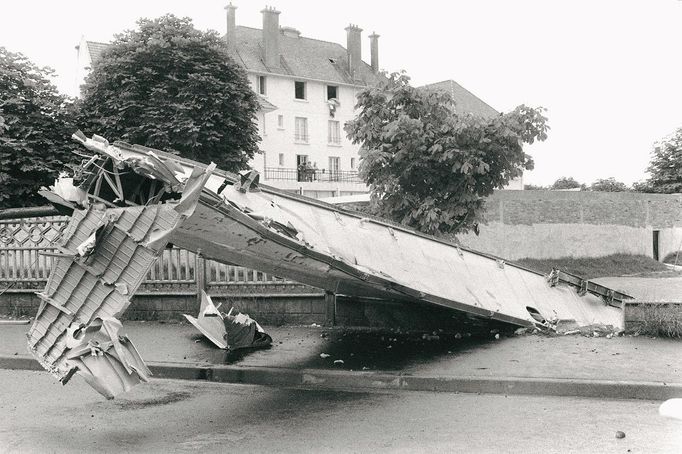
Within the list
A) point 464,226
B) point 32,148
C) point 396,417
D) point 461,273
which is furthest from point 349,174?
point 396,417

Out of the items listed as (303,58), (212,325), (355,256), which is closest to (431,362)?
(355,256)

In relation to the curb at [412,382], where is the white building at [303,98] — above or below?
above

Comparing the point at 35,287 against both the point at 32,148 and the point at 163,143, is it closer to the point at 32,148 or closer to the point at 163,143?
the point at 32,148

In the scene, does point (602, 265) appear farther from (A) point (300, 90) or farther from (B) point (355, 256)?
(A) point (300, 90)

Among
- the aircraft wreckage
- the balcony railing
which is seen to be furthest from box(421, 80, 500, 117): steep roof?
the aircraft wreckage

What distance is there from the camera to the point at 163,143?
103 ft

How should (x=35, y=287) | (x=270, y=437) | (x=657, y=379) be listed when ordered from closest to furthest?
(x=270, y=437) < (x=657, y=379) < (x=35, y=287)

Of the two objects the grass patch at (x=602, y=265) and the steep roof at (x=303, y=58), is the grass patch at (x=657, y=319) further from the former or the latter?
the steep roof at (x=303, y=58)

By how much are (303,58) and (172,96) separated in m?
26.8

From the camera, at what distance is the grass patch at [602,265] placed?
96.8 ft

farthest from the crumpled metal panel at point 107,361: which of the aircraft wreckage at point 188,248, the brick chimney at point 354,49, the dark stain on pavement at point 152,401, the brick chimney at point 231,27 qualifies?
the brick chimney at point 354,49

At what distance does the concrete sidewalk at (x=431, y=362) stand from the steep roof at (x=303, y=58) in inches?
1695

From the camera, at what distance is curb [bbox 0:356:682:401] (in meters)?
6.98

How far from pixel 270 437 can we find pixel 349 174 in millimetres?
51700
